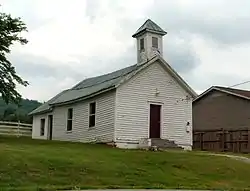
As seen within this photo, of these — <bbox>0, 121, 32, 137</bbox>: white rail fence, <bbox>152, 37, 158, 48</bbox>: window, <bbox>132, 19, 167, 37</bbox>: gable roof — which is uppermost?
<bbox>132, 19, 167, 37</bbox>: gable roof

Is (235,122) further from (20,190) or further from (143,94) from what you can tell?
(20,190)

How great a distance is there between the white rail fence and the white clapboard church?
9097mm

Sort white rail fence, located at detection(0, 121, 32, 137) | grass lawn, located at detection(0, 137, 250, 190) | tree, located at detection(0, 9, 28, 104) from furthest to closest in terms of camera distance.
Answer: white rail fence, located at detection(0, 121, 32, 137)
tree, located at detection(0, 9, 28, 104)
grass lawn, located at detection(0, 137, 250, 190)

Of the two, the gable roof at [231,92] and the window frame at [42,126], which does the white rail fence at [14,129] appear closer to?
the window frame at [42,126]

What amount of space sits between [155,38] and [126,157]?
40.3 feet

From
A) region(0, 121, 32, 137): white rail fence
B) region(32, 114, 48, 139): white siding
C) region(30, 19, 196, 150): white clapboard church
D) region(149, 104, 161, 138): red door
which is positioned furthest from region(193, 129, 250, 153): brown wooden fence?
region(0, 121, 32, 137): white rail fence

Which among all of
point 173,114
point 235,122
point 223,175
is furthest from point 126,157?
point 235,122

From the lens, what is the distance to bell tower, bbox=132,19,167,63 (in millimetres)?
32594

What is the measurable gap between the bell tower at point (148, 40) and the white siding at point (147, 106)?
114 centimetres

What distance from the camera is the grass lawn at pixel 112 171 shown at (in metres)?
16.7

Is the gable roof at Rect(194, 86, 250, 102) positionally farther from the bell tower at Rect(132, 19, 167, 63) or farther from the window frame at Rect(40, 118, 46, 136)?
the window frame at Rect(40, 118, 46, 136)

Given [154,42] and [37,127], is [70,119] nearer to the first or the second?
[37,127]

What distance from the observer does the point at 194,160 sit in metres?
23.2

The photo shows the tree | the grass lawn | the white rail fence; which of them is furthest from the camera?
the white rail fence
